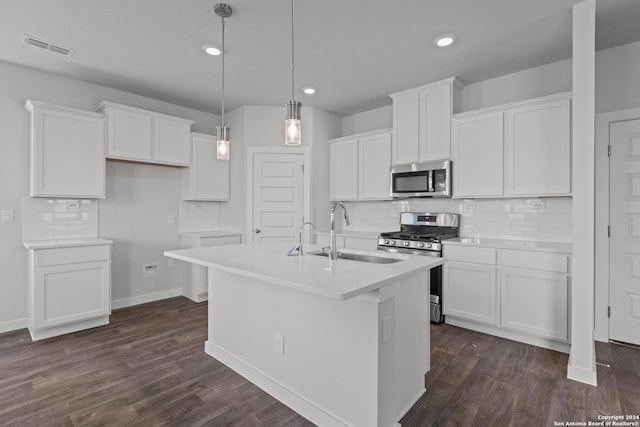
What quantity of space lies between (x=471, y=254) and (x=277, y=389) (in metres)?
2.25

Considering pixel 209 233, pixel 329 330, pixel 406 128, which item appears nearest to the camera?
pixel 329 330

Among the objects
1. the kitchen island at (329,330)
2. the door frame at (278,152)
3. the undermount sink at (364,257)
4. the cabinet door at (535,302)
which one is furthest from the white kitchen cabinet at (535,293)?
the door frame at (278,152)

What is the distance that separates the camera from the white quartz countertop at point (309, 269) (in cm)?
140

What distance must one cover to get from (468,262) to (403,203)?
1317mm

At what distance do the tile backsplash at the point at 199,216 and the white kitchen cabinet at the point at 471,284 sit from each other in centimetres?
336

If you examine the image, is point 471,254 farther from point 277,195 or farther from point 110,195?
point 110,195

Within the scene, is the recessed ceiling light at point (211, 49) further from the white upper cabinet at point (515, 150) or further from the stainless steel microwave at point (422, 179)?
the white upper cabinet at point (515, 150)

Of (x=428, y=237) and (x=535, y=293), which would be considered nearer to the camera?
(x=535, y=293)

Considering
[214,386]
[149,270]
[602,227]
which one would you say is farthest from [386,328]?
[149,270]

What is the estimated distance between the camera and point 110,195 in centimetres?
398

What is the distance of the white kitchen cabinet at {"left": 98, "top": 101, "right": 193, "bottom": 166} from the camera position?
3.66m

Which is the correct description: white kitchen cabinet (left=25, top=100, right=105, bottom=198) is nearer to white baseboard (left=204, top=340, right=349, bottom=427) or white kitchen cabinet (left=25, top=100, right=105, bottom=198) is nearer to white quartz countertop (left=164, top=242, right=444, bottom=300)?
white quartz countertop (left=164, top=242, right=444, bottom=300)

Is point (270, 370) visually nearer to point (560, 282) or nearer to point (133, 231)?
point (560, 282)

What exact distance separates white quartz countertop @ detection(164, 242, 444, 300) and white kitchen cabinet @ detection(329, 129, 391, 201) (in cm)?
214
